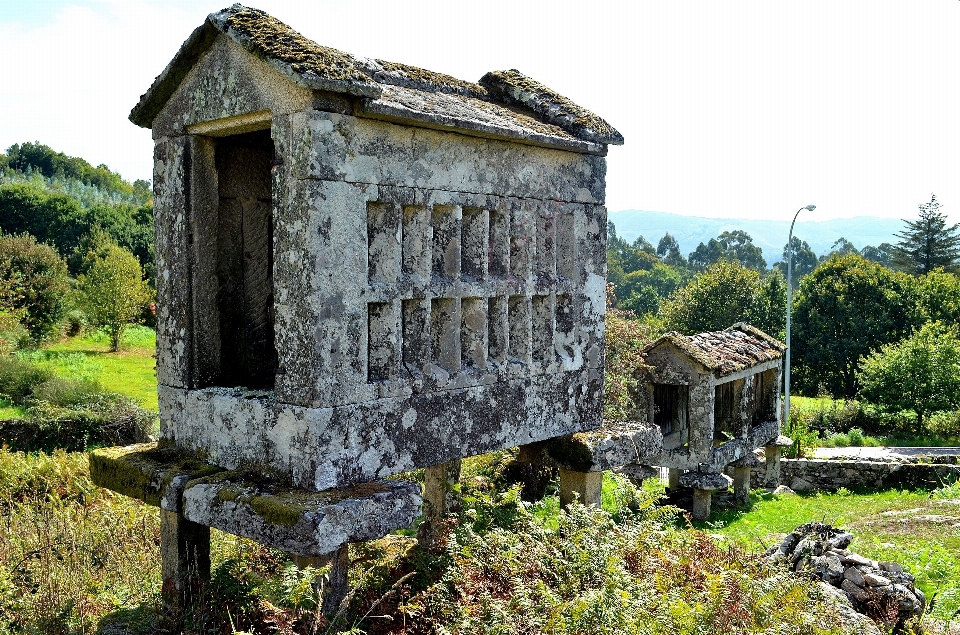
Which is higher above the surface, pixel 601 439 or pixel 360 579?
pixel 601 439

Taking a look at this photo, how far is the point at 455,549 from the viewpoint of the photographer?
5.13m

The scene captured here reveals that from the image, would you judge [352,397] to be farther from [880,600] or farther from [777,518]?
[777,518]

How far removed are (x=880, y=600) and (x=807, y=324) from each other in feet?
106

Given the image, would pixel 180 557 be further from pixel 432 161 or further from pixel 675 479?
pixel 675 479

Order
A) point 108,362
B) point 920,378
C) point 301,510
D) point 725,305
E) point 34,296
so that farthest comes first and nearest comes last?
point 725,305, point 34,296, point 108,362, point 920,378, point 301,510

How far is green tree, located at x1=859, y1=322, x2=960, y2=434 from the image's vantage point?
82.1 ft

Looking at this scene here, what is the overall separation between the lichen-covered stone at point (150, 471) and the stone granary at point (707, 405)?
8969 millimetres

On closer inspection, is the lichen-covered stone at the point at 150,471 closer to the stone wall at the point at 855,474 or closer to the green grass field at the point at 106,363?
the stone wall at the point at 855,474

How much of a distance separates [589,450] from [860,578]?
3.04m

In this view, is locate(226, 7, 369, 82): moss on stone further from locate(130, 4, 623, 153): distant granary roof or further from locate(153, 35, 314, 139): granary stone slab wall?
locate(153, 35, 314, 139): granary stone slab wall

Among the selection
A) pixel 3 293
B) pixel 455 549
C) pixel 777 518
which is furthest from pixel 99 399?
pixel 455 549

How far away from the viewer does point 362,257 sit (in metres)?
4.07

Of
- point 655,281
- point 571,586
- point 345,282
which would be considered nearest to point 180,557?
point 345,282

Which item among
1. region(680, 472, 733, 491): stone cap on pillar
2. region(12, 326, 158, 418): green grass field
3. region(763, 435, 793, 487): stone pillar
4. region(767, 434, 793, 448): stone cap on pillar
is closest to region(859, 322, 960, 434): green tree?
region(763, 435, 793, 487): stone pillar
